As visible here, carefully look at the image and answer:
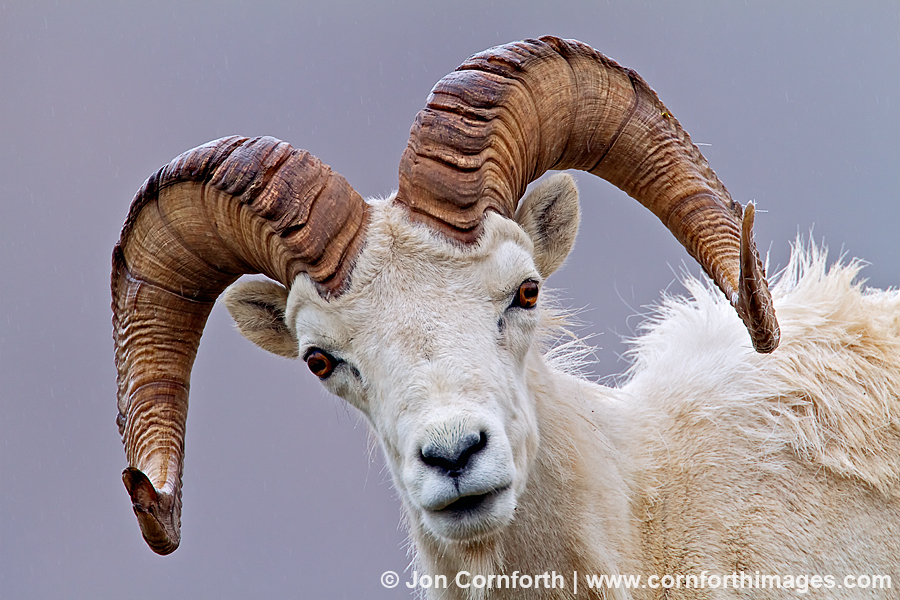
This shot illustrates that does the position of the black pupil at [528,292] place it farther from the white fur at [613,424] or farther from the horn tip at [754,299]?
the horn tip at [754,299]

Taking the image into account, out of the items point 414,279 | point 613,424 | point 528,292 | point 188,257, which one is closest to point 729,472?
point 613,424

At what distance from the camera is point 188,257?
484 cm

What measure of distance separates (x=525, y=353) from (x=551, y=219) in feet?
3.10

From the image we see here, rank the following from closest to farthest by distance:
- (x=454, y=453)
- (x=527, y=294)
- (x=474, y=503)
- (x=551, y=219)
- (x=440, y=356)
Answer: (x=454, y=453) → (x=474, y=503) → (x=440, y=356) → (x=527, y=294) → (x=551, y=219)

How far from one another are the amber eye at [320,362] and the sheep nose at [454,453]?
0.92 metres

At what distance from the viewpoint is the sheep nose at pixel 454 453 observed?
3.39 metres

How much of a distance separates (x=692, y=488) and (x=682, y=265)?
2435mm

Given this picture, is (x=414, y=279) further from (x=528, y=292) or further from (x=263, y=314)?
(x=263, y=314)

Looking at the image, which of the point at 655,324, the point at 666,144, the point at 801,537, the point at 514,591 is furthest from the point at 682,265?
the point at 514,591

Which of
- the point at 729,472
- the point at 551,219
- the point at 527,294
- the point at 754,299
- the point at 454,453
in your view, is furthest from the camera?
the point at 551,219

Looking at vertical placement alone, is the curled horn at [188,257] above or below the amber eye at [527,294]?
above

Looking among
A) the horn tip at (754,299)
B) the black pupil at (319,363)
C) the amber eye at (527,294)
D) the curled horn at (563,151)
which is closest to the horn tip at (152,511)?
the black pupil at (319,363)

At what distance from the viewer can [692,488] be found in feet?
15.2

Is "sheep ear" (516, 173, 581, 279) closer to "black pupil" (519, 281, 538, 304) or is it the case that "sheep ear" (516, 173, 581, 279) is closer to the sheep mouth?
"black pupil" (519, 281, 538, 304)
